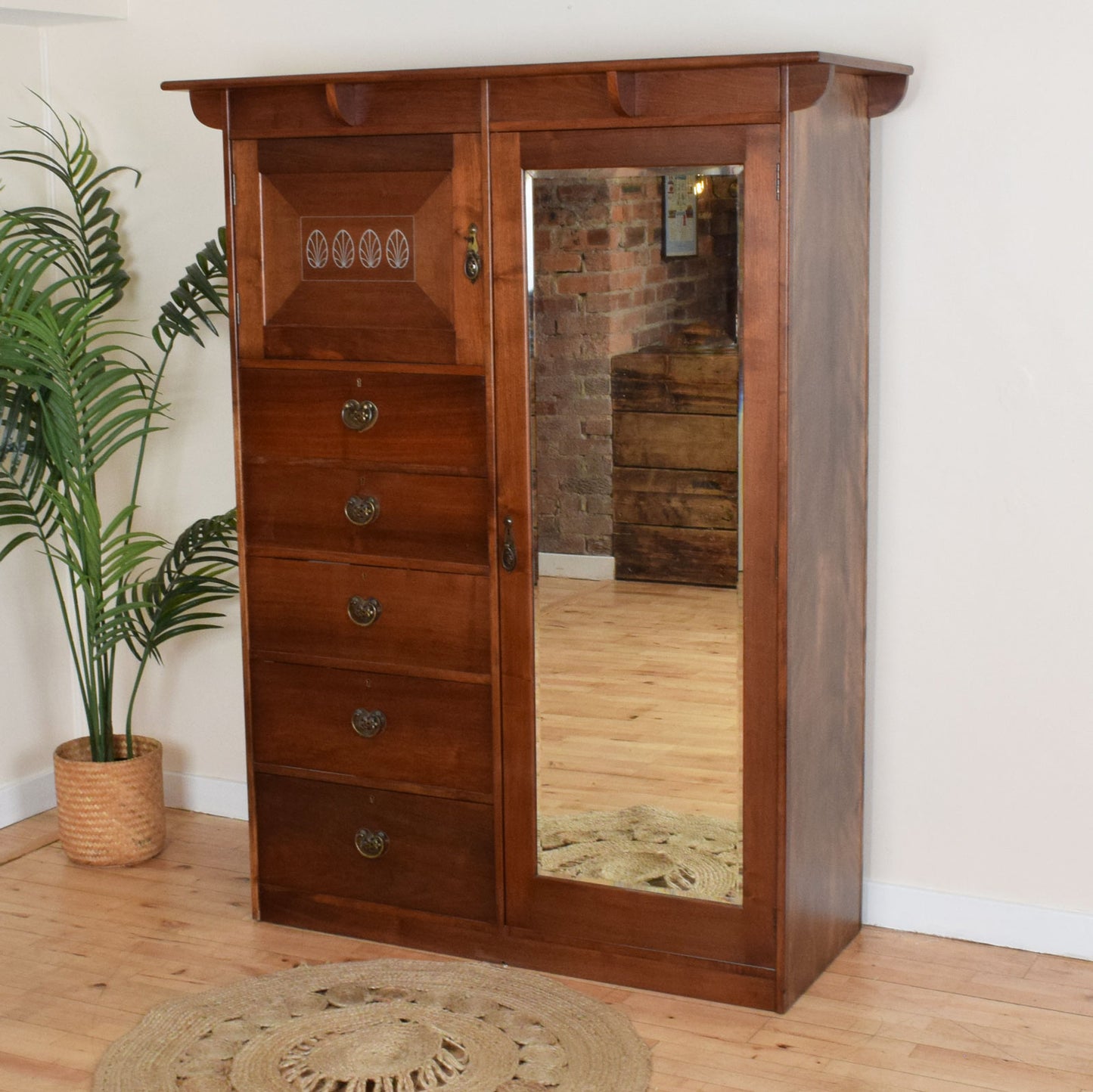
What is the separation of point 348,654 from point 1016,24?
1733 millimetres

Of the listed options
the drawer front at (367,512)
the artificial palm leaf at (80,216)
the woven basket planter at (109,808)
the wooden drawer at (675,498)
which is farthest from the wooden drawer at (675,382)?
the woven basket planter at (109,808)

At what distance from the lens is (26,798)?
3904mm

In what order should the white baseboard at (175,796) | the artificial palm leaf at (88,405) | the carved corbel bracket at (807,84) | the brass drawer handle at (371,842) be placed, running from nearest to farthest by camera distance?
1. the carved corbel bracket at (807,84)
2. the brass drawer handle at (371,842)
3. the artificial palm leaf at (88,405)
4. the white baseboard at (175,796)

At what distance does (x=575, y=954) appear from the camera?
2938 mm

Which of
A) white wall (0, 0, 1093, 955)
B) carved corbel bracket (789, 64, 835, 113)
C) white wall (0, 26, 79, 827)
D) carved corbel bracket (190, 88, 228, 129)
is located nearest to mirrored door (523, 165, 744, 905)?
carved corbel bracket (789, 64, 835, 113)

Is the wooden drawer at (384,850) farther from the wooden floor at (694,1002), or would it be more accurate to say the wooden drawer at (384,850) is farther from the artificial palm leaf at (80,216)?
the artificial palm leaf at (80,216)

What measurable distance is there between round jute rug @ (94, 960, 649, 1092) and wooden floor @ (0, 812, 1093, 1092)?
0.06m

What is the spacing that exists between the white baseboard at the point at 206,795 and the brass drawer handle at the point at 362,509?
44.8 inches

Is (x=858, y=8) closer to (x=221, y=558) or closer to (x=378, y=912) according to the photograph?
(x=221, y=558)

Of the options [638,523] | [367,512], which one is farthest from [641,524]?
[367,512]

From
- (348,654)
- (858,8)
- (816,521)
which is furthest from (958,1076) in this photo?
(858,8)

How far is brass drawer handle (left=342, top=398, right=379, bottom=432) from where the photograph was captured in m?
2.94

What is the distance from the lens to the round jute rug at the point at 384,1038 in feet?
8.40

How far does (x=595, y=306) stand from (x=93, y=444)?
1.49 m
